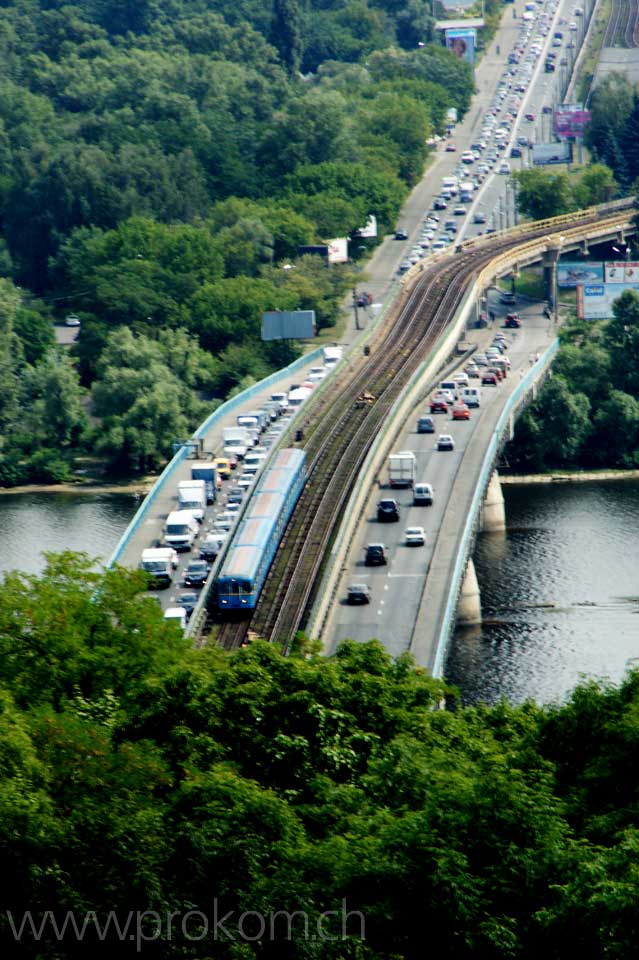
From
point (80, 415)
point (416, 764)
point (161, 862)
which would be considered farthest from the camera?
point (80, 415)

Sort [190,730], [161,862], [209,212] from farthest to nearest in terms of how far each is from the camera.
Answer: [209,212]
[190,730]
[161,862]

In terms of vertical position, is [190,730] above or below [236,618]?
above

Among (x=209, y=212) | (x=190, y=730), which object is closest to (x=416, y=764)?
(x=190, y=730)

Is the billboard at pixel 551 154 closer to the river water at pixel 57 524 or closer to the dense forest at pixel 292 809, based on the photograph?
the river water at pixel 57 524

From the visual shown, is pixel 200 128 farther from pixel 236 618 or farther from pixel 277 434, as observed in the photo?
pixel 236 618

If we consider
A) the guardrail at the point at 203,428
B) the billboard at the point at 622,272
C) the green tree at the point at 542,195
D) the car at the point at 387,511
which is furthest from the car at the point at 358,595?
the green tree at the point at 542,195

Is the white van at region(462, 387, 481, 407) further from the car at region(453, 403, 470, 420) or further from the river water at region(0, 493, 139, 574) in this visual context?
the river water at region(0, 493, 139, 574)
